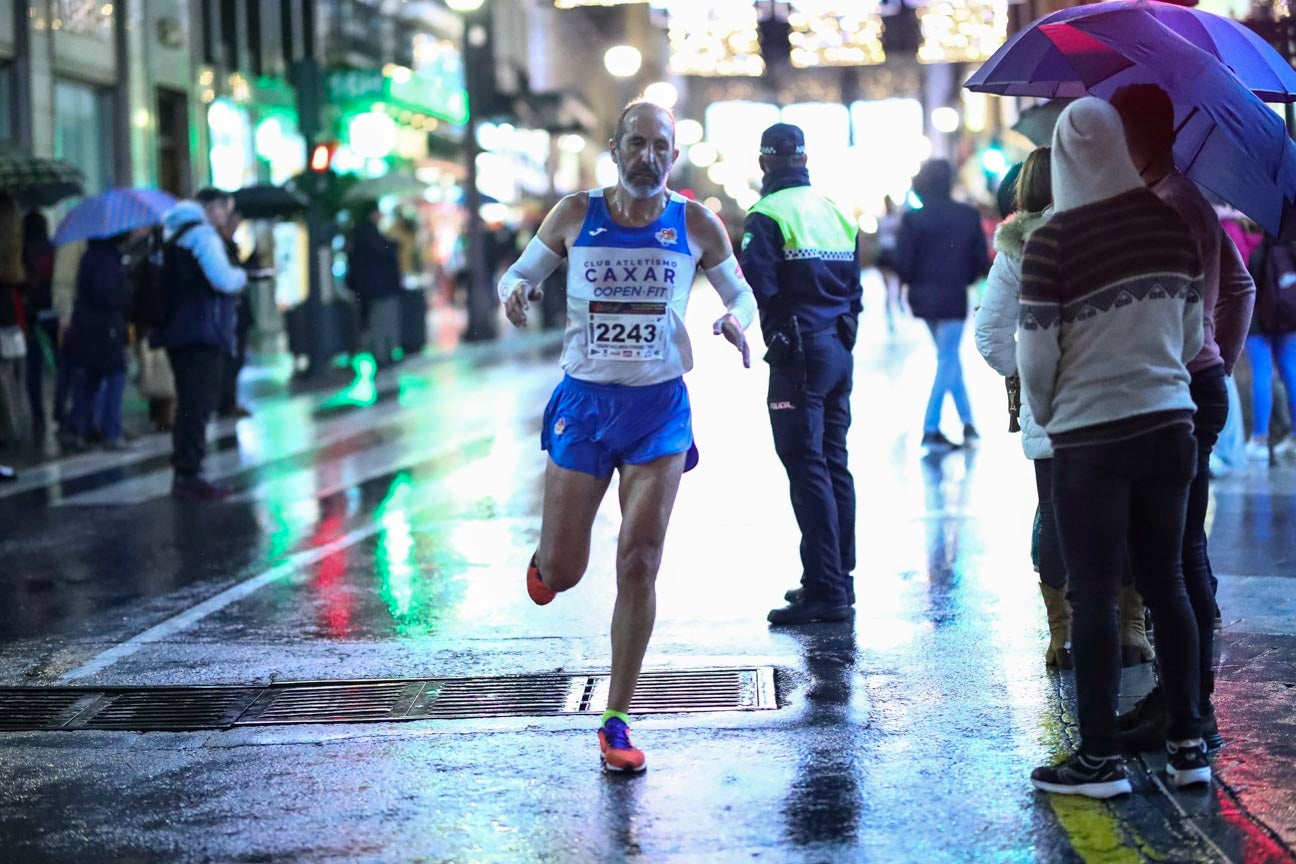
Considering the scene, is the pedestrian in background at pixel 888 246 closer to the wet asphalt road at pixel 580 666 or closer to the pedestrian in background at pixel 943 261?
the pedestrian in background at pixel 943 261

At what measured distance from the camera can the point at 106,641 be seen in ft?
25.0

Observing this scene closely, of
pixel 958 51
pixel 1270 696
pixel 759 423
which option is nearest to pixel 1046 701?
pixel 1270 696

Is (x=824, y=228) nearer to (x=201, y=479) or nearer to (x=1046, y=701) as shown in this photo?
(x=1046, y=701)

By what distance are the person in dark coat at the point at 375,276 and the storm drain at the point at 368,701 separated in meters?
16.7

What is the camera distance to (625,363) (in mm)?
5625

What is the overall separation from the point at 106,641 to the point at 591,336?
9.79ft

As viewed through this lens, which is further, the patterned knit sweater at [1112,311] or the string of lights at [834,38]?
the string of lights at [834,38]

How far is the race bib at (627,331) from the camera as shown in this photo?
5.62m

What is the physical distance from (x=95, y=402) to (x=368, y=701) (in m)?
9.47

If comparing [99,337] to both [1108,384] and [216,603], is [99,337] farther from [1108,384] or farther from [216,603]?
[1108,384]

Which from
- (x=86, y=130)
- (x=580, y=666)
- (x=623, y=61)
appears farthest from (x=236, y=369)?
(x=623, y=61)

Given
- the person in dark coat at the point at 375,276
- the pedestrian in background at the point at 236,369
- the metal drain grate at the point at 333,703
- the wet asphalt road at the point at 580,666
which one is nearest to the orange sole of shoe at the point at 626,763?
the wet asphalt road at the point at 580,666

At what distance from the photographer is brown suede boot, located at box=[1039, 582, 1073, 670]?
648cm

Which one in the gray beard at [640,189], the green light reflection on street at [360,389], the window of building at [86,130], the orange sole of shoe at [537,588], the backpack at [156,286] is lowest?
the green light reflection on street at [360,389]
